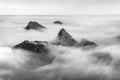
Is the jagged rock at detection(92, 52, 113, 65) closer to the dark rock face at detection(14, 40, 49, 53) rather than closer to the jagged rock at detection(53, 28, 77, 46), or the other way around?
the jagged rock at detection(53, 28, 77, 46)

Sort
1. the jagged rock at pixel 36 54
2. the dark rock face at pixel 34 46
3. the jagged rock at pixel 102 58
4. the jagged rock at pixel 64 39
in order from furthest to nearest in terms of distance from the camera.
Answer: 1. the jagged rock at pixel 64 39
2. the dark rock face at pixel 34 46
3. the jagged rock at pixel 36 54
4. the jagged rock at pixel 102 58

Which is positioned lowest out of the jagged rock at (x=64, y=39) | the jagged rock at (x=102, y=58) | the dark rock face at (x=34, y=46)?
the jagged rock at (x=102, y=58)

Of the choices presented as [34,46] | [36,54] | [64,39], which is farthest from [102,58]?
[34,46]

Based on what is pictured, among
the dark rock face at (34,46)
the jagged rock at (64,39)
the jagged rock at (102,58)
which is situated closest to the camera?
the jagged rock at (102,58)

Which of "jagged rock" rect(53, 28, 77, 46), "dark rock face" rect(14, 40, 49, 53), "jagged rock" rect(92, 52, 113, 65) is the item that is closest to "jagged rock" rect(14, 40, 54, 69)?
"dark rock face" rect(14, 40, 49, 53)

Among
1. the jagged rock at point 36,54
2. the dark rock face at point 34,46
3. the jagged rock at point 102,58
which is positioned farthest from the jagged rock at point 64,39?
the jagged rock at point 102,58

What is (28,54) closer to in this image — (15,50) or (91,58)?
(15,50)

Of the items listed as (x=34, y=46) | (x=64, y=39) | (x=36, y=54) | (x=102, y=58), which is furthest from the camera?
(x=64, y=39)

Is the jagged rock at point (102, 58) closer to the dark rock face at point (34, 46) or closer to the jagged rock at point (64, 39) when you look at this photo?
the jagged rock at point (64, 39)

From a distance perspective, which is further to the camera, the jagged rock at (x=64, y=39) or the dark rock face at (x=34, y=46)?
the jagged rock at (x=64, y=39)

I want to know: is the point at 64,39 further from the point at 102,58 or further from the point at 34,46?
the point at 102,58
